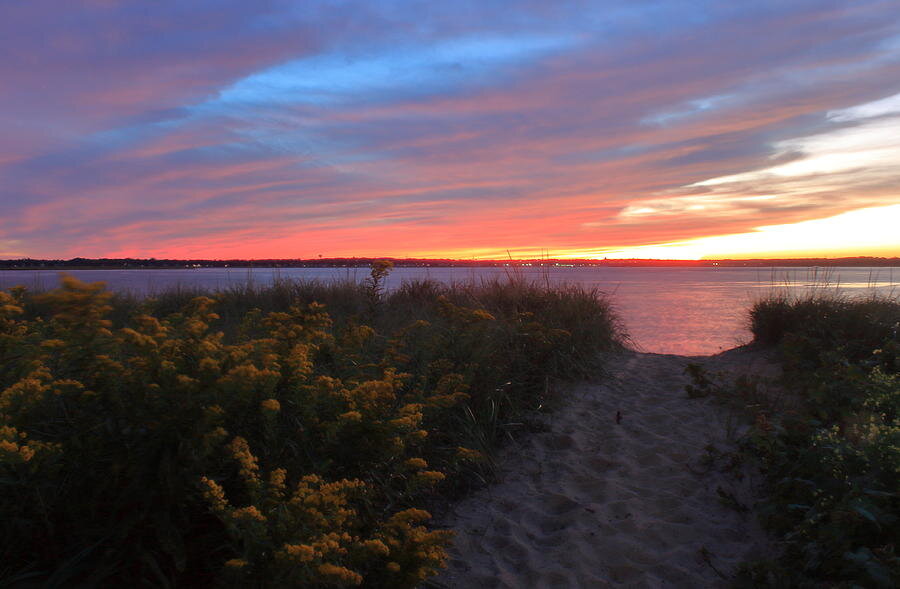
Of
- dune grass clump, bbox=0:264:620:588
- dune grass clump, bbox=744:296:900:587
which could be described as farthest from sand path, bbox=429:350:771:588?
dune grass clump, bbox=0:264:620:588

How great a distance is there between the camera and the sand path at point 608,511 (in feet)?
11.1

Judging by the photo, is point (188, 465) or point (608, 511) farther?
point (608, 511)

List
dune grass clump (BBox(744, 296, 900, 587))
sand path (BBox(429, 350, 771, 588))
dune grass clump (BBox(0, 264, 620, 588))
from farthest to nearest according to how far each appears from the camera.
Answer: sand path (BBox(429, 350, 771, 588)), dune grass clump (BBox(744, 296, 900, 587)), dune grass clump (BBox(0, 264, 620, 588))

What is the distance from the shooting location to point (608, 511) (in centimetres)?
408

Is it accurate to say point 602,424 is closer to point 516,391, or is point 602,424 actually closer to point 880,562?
point 516,391

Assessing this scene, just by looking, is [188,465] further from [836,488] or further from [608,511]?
[836,488]

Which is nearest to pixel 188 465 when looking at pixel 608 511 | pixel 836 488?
pixel 608 511

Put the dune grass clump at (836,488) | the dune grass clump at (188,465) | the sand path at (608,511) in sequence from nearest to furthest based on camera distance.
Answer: the dune grass clump at (188,465) → the dune grass clump at (836,488) → the sand path at (608,511)

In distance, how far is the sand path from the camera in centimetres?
338

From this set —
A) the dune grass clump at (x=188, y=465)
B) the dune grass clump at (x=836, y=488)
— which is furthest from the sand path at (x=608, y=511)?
the dune grass clump at (x=188, y=465)

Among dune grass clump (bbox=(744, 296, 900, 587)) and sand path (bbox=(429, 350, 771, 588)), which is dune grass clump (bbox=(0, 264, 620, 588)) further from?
dune grass clump (bbox=(744, 296, 900, 587))

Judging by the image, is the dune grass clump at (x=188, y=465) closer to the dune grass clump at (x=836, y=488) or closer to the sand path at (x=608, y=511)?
the sand path at (x=608, y=511)

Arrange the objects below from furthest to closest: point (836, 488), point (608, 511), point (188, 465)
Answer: point (608, 511), point (836, 488), point (188, 465)

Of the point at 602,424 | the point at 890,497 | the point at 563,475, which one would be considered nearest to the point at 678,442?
the point at 602,424
